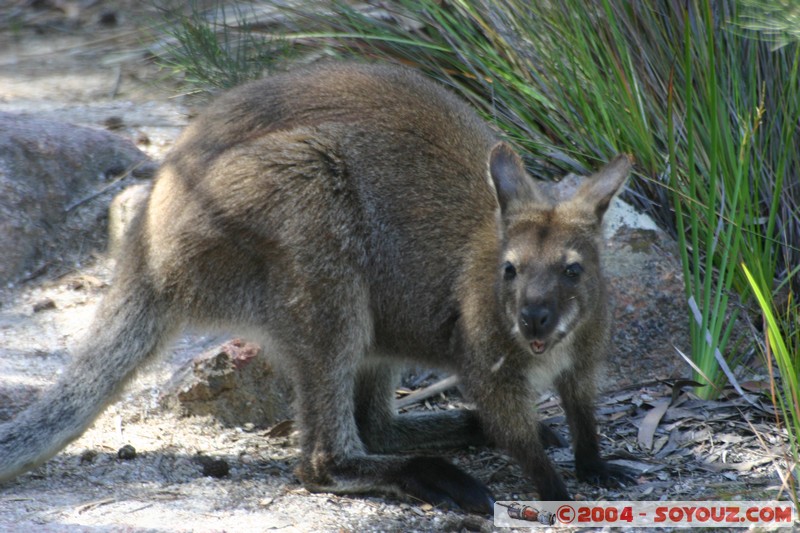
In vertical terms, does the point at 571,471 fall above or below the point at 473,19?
below

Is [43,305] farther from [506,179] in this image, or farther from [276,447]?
[506,179]

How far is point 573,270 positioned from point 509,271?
25 centimetres

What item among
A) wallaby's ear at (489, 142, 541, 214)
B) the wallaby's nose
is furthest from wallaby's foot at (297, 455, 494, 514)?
wallaby's ear at (489, 142, 541, 214)

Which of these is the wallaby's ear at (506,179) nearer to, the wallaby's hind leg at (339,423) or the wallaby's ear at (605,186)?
the wallaby's ear at (605,186)

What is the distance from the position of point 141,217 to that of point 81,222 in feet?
6.22

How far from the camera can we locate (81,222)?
6.28 meters

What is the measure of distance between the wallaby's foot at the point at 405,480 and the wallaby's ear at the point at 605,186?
1.17 metres

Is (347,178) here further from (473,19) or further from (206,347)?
(473,19)

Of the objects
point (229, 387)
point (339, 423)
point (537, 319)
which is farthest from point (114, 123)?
point (537, 319)

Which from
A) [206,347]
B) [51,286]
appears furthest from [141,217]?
[51,286]

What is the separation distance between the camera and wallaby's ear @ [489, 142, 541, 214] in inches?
165

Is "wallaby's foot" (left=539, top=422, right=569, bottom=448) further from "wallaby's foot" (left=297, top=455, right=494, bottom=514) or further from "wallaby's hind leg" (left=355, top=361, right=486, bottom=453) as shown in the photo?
"wallaby's foot" (left=297, top=455, right=494, bottom=514)

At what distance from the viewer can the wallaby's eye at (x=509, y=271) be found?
13.2ft

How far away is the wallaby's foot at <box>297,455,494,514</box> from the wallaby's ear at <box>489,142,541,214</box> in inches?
42.3
